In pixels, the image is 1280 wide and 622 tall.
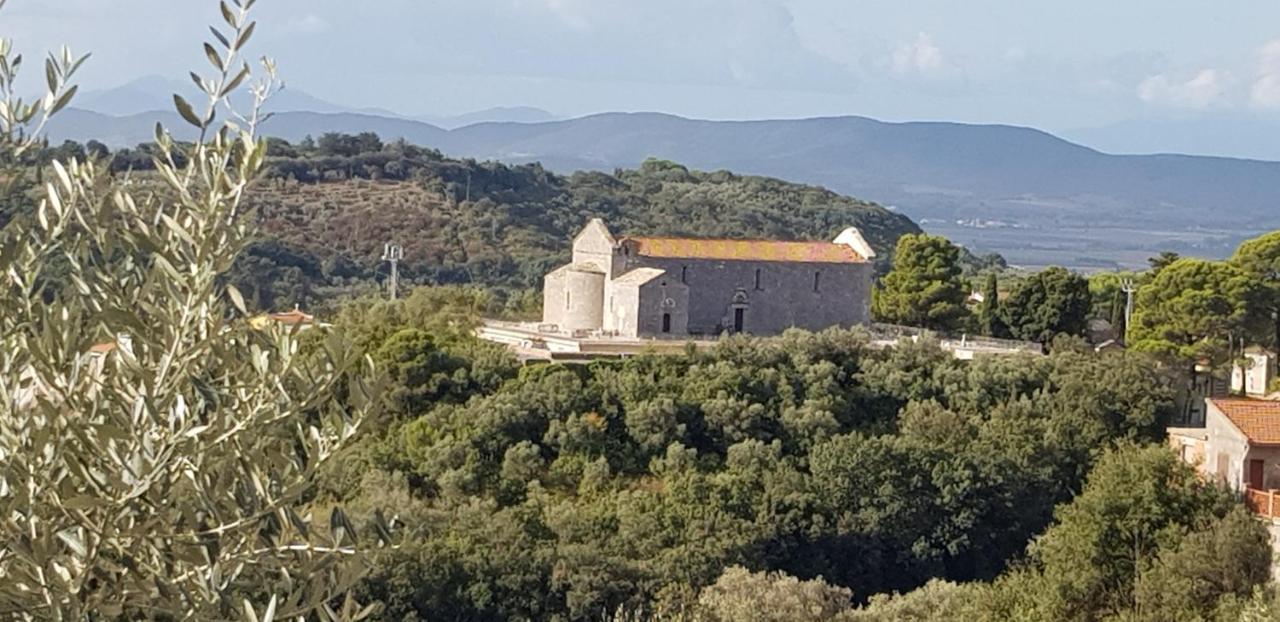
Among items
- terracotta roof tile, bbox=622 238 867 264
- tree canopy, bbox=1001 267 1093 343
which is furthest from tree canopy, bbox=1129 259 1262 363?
terracotta roof tile, bbox=622 238 867 264

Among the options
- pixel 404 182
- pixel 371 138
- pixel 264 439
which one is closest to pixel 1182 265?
pixel 264 439

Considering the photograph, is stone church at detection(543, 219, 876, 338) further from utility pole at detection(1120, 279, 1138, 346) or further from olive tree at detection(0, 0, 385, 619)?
olive tree at detection(0, 0, 385, 619)

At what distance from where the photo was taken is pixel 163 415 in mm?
4867

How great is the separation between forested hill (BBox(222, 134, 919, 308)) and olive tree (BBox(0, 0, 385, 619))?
35.5 meters

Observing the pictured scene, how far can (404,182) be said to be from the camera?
212ft

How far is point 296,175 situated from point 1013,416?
39.3m

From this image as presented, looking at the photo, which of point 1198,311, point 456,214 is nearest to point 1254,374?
point 1198,311

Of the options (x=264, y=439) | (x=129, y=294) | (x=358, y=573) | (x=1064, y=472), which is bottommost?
(x=1064, y=472)

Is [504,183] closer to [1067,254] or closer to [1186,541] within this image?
[1186,541]

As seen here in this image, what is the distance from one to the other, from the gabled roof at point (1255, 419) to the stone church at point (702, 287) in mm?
10603

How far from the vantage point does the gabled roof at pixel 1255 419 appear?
22.1 m

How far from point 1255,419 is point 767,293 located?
11.2 m

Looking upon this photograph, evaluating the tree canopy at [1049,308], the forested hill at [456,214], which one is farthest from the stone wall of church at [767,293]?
the forested hill at [456,214]

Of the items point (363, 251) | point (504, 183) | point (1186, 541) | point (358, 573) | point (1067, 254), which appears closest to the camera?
point (358, 573)
